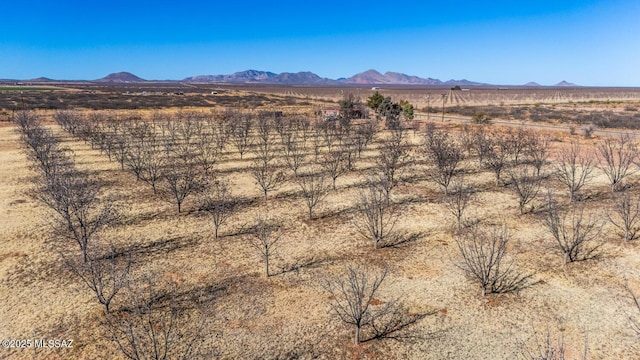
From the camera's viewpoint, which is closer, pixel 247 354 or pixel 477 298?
pixel 247 354

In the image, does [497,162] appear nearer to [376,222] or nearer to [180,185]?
[376,222]

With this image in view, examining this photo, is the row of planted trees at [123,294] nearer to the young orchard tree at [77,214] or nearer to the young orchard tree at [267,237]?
the young orchard tree at [77,214]

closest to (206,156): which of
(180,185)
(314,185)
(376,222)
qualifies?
(180,185)

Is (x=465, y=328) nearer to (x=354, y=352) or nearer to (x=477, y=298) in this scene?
(x=477, y=298)

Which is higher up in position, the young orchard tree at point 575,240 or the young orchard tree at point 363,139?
the young orchard tree at point 363,139

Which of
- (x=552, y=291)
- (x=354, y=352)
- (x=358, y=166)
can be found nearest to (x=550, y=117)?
(x=358, y=166)

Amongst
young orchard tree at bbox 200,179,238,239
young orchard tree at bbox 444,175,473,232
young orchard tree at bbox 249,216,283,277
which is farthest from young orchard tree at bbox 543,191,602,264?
young orchard tree at bbox 200,179,238,239

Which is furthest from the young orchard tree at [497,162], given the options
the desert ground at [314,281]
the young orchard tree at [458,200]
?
the young orchard tree at [458,200]
